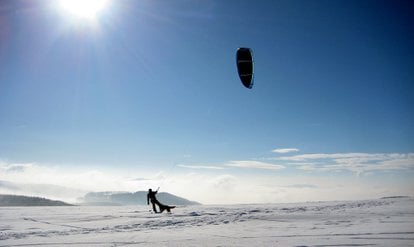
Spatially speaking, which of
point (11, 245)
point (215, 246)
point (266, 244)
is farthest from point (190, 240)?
point (11, 245)

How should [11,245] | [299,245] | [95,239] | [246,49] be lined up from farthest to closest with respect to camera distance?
[246,49] → [95,239] → [11,245] → [299,245]

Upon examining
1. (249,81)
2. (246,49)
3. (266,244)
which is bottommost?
(266,244)

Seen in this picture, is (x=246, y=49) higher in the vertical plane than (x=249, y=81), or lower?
higher

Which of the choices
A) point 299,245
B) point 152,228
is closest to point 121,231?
point 152,228

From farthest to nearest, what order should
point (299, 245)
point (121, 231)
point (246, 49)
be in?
1. point (246, 49)
2. point (121, 231)
3. point (299, 245)

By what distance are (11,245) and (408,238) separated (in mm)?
11357

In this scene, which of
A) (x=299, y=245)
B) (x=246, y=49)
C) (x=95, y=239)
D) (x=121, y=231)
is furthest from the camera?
(x=246, y=49)

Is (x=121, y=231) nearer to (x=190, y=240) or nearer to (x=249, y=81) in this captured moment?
(x=190, y=240)

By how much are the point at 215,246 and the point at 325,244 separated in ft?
9.37

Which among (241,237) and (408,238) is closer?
(408,238)

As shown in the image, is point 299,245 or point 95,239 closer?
point 299,245

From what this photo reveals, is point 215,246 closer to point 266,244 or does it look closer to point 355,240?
Result: point 266,244

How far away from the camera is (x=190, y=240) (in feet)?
32.9

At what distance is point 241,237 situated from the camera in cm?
1041
